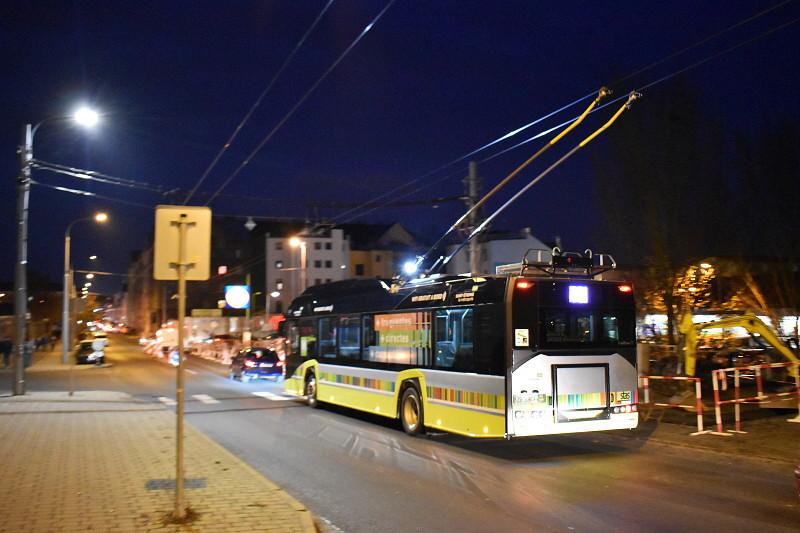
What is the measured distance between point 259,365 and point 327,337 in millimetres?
12591

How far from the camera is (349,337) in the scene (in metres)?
17.6

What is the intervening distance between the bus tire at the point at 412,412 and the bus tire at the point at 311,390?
546cm

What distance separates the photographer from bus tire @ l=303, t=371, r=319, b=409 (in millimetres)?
19594

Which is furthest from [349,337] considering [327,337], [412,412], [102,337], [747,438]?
[102,337]

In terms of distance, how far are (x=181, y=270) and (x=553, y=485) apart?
5551 mm

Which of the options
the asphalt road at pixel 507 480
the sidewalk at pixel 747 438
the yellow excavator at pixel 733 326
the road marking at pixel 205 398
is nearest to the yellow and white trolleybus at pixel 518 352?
the asphalt road at pixel 507 480

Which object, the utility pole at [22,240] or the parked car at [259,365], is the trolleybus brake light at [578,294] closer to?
the utility pole at [22,240]

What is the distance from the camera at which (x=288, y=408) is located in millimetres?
19516

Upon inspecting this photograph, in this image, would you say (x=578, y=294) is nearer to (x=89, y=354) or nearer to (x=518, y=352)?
(x=518, y=352)

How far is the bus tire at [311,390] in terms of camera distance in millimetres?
19594

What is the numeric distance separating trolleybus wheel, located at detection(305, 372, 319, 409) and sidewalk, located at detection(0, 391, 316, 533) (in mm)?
5463

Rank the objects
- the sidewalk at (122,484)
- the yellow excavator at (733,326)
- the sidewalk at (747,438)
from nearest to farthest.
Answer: the sidewalk at (122,484)
the sidewalk at (747,438)
the yellow excavator at (733,326)

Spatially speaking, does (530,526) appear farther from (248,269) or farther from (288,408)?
(248,269)

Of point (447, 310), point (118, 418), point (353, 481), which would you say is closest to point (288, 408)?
point (118, 418)
